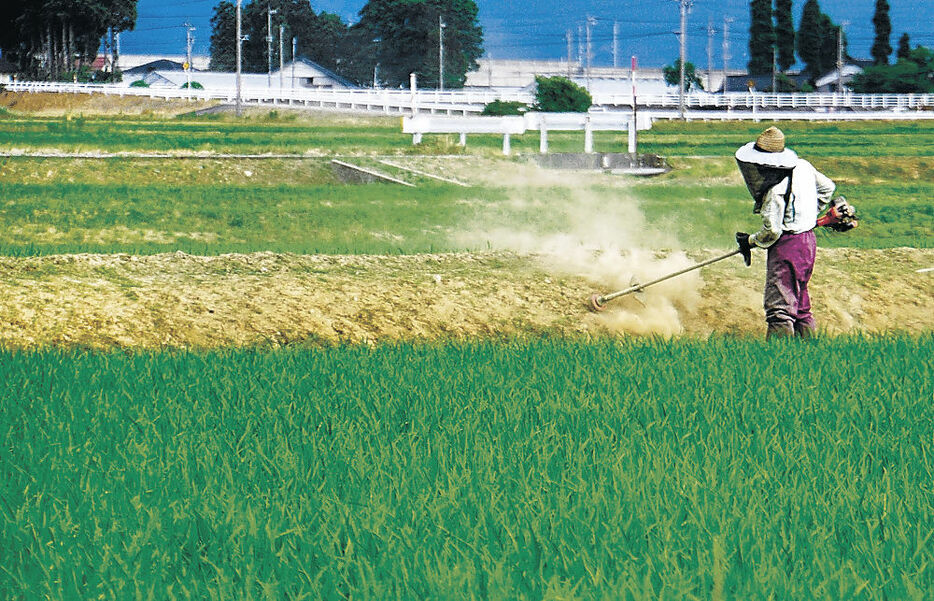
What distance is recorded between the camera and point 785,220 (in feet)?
32.0

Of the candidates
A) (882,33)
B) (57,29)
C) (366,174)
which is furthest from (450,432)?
(882,33)

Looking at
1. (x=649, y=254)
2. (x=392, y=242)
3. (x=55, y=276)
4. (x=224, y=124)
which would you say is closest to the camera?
(x=55, y=276)

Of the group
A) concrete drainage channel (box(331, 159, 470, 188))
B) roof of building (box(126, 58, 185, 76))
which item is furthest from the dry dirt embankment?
roof of building (box(126, 58, 185, 76))

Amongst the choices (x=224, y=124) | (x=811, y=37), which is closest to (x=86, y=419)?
(x=224, y=124)

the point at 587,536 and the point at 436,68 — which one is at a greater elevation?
the point at 436,68

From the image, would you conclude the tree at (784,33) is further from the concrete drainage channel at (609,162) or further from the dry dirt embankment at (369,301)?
the dry dirt embankment at (369,301)

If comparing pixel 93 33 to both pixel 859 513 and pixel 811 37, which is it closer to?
pixel 811 37

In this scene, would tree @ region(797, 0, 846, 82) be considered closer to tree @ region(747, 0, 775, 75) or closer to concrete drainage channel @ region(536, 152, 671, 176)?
tree @ region(747, 0, 775, 75)

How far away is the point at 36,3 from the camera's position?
83.4m

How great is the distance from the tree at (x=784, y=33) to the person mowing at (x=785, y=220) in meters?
91.3

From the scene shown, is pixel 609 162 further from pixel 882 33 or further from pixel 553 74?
pixel 553 74

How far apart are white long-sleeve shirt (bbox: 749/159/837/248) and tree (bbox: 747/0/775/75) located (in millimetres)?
90632

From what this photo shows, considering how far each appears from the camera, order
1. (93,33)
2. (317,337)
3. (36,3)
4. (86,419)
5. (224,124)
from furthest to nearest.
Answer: (93,33), (36,3), (224,124), (317,337), (86,419)

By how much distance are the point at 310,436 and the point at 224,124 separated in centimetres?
4774
